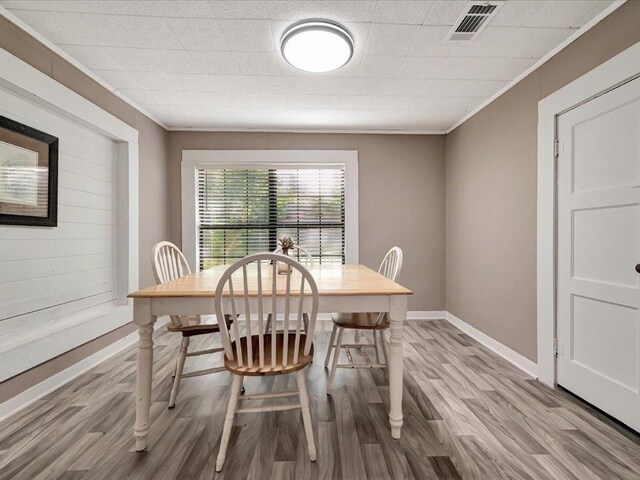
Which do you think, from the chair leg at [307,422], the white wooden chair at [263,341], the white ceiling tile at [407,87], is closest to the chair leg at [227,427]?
the white wooden chair at [263,341]

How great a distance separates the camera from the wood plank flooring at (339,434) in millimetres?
1436

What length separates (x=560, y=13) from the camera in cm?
183

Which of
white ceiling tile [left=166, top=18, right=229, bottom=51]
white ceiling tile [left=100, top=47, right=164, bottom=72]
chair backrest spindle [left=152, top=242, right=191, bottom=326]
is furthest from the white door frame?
white ceiling tile [left=100, top=47, right=164, bottom=72]

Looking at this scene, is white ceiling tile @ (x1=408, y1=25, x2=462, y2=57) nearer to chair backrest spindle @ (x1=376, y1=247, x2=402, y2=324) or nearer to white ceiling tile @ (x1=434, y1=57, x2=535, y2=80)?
white ceiling tile @ (x1=434, y1=57, x2=535, y2=80)

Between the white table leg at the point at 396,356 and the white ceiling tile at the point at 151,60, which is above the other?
the white ceiling tile at the point at 151,60

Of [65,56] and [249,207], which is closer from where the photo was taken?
[65,56]

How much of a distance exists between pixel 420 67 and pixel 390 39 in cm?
47

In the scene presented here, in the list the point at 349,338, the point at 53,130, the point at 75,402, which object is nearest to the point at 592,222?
the point at 349,338

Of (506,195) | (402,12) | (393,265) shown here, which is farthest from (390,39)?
(506,195)

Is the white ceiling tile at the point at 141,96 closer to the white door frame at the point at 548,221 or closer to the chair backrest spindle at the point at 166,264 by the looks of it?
the chair backrest spindle at the point at 166,264

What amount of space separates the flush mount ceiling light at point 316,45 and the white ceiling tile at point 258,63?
0.16m

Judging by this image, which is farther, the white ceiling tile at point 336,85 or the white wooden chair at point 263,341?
the white ceiling tile at point 336,85

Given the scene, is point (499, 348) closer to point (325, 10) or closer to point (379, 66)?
point (379, 66)

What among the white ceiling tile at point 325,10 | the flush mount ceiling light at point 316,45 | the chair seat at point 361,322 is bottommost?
the chair seat at point 361,322
